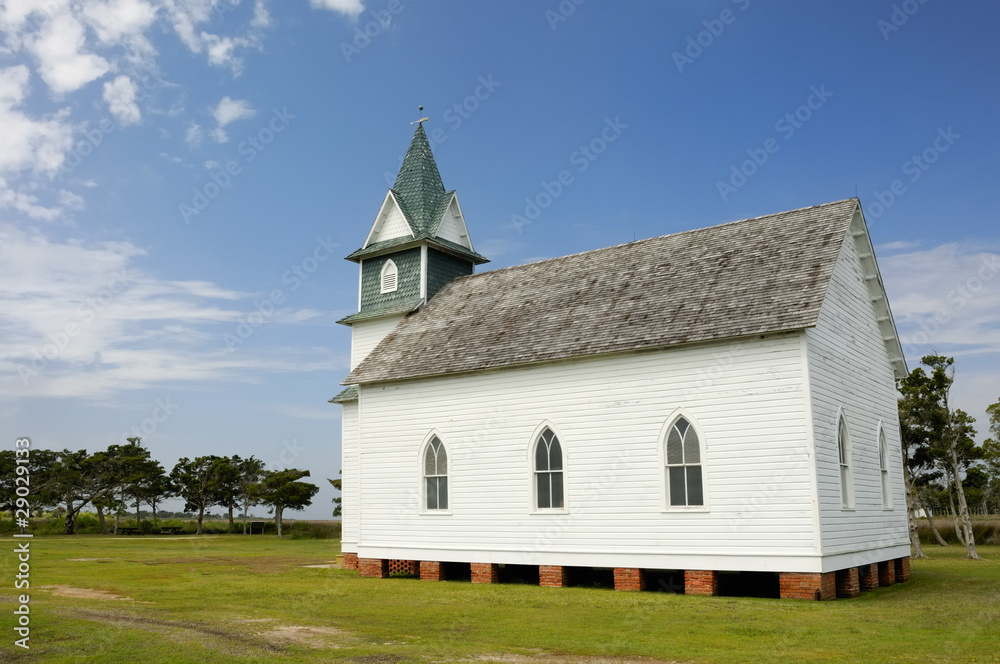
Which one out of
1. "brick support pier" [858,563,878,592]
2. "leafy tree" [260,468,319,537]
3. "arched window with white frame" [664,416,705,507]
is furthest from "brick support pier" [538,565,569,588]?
"leafy tree" [260,468,319,537]

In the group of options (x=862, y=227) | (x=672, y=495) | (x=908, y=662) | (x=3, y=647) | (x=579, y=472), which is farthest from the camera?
(x=862, y=227)

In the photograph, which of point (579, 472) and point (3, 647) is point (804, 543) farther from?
point (3, 647)

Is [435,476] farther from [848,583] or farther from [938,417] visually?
[938,417]

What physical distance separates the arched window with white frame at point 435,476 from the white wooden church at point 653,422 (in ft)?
0.23

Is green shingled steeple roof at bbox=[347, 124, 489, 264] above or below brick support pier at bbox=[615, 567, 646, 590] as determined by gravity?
above

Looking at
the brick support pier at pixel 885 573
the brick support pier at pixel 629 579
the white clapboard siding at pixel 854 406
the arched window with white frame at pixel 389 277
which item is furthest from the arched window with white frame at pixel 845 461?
the arched window with white frame at pixel 389 277

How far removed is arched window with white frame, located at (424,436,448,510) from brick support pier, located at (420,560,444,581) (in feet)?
5.32

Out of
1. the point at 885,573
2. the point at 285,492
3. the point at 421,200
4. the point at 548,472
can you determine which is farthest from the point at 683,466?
the point at 285,492

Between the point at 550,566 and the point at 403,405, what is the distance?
6736 millimetres

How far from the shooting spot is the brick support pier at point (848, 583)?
19.1 metres

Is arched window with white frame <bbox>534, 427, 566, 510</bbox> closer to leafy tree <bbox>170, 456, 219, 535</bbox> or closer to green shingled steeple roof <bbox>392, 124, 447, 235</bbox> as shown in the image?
green shingled steeple roof <bbox>392, 124, 447, 235</bbox>

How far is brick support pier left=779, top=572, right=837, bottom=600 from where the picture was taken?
17547mm

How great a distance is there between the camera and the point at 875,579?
21.2 m

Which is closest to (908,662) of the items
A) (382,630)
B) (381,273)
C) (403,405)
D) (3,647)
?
(382,630)
